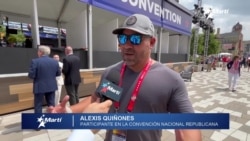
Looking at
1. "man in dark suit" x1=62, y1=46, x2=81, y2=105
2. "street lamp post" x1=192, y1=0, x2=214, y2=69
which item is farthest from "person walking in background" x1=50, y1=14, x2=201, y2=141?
"street lamp post" x1=192, y1=0, x2=214, y2=69

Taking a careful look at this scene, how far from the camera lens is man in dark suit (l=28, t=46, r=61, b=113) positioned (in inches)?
146

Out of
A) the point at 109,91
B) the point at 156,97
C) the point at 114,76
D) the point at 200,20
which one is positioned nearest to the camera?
the point at 109,91

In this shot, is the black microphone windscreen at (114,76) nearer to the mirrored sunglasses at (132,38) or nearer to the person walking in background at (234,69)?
the mirrored sunglasses at (132,38)

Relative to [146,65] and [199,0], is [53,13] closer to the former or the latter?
[146,65]

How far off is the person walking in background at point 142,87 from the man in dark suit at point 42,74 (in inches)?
109

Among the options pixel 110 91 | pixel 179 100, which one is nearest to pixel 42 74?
pixel 110 91

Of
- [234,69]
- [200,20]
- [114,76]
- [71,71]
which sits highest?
[200,20]

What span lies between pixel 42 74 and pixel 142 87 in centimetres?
310

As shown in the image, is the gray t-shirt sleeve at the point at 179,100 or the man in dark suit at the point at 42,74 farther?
the man in dark suit at the point at 42,74

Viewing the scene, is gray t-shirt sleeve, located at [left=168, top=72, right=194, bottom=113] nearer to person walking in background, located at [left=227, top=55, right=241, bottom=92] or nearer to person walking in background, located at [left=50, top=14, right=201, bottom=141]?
person walking in background, located at [left=50, top=14, right=201, bottom=141]

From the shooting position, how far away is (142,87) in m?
1.30

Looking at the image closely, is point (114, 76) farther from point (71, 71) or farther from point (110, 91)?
point (71, 71)

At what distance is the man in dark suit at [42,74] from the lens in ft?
12.2

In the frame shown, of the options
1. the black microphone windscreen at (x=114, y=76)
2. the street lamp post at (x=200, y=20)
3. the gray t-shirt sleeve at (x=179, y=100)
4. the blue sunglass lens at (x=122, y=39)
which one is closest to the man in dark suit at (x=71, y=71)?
the black microphone windscreen at (x=114, y=76)
